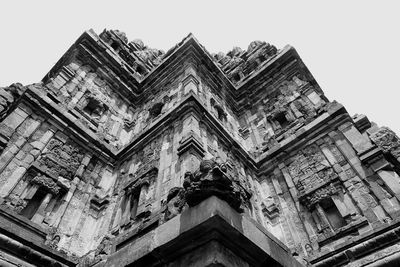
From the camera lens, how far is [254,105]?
1473 centimetres

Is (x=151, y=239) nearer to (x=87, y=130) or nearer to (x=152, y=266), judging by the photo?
(x=152, y=266)

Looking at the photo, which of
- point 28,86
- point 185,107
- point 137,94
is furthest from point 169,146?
point 137,94

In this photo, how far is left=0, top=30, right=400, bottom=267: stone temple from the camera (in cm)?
384

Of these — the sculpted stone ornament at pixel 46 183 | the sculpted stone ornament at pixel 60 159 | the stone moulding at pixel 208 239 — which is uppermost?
the sculpted stone ornament at pixel 60 159

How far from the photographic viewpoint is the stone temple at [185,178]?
384cm

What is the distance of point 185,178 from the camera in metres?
4.35

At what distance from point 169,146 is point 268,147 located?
15.3ft

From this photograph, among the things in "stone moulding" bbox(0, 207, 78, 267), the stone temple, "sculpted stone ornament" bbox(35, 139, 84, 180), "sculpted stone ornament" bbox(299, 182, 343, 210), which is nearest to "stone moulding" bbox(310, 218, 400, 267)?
the stone temple

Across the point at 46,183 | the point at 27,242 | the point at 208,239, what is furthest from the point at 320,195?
the point at 46,183

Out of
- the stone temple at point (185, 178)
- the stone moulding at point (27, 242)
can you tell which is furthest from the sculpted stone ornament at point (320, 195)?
the stone moulding at point (27, 242)

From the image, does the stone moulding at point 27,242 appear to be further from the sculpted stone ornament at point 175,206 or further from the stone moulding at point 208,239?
the sculpted stone ornament at point 175,206

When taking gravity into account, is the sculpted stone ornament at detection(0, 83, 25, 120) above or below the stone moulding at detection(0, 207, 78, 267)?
above

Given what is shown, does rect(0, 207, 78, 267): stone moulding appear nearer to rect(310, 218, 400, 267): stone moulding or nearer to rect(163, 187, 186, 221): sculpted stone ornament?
rect(163, 187, 186, 221): sculpted stone ornament

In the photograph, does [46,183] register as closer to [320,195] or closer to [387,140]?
[320,195]
